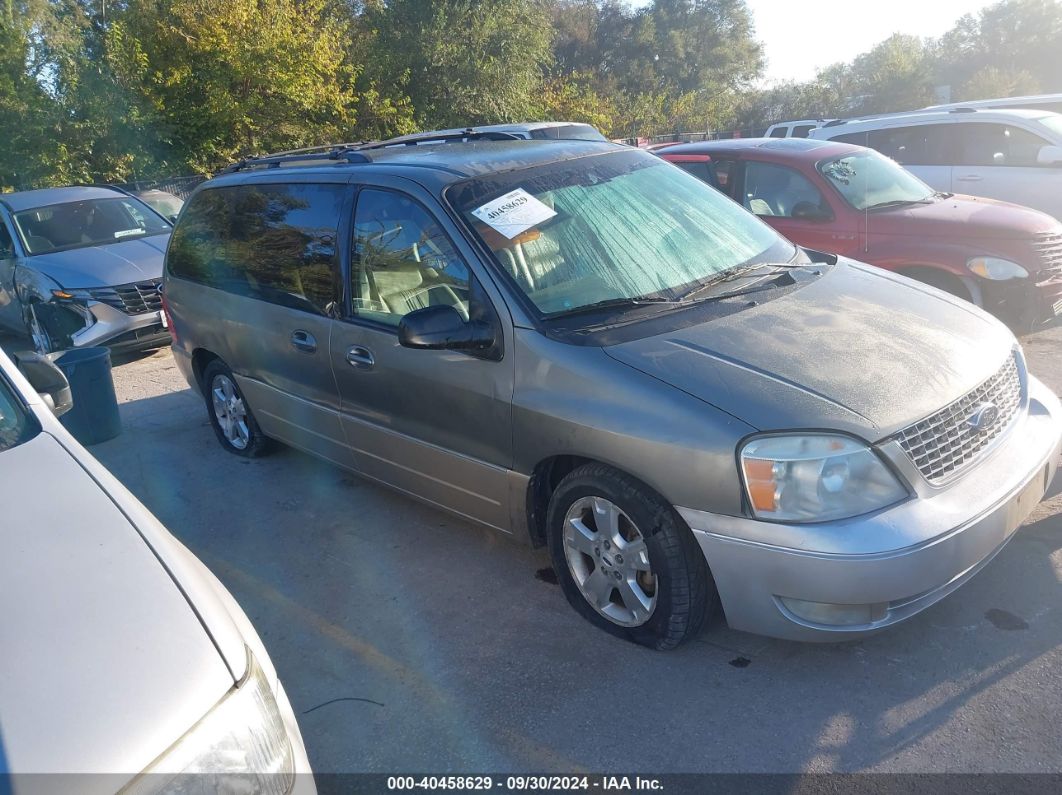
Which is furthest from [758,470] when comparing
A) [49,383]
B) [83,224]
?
[83,224]

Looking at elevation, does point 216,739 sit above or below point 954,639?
above

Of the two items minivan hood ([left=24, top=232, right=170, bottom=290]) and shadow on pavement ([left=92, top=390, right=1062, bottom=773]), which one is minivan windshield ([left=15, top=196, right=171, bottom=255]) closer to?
minivan hood ([left=24, top=232, right=170, bottom=290])

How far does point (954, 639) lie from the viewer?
3281mm

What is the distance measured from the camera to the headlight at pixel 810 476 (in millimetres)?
2898

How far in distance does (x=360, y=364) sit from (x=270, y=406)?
119 centimetres

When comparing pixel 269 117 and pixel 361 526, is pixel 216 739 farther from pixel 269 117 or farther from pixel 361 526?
pixel 269 117

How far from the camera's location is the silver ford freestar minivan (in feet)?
9.62

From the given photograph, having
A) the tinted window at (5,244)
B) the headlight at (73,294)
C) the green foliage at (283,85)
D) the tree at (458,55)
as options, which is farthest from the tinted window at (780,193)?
the tree at (458,55)

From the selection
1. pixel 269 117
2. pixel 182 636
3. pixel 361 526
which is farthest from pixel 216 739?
pixel 269 117

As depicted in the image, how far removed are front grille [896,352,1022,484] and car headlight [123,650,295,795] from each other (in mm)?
2134

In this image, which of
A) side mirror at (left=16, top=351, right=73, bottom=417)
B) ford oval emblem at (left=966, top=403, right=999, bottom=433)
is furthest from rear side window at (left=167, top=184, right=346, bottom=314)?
ford oval emblem at (left=966, top=403, right=999, bottom=433)

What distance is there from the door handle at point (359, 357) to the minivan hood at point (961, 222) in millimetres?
4306

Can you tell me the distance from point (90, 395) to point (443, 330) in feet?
12.7

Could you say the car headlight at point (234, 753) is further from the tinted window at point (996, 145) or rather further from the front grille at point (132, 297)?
the tinted window at point (996, 145)
